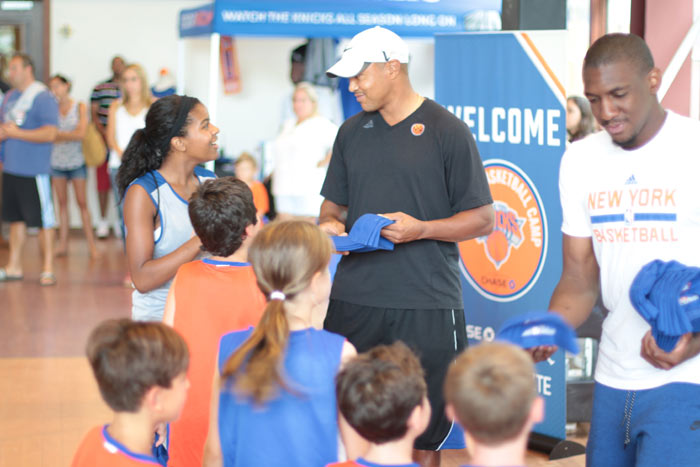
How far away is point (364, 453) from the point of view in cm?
218

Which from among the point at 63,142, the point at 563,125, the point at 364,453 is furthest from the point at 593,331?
the point at 63,142

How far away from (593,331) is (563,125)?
47.4 inches

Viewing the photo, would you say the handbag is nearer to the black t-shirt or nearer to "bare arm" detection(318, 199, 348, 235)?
"bare arm" detection(318, 199, 348, 235)

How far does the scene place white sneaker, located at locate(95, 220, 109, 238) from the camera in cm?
1212

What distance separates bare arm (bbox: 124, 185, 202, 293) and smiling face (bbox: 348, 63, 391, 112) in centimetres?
79

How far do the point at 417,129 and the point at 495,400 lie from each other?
165cm

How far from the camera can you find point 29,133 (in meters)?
8.27

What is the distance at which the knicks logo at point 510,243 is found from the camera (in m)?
4.31

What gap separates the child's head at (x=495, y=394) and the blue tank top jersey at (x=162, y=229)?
171 cm

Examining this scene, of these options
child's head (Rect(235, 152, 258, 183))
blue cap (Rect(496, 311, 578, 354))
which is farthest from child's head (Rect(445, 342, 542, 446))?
child's head (Rect(235, 152, 258, 183))

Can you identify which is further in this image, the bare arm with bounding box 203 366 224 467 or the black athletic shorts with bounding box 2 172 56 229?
the black athletic shorts with bounding box 2 172 56 229

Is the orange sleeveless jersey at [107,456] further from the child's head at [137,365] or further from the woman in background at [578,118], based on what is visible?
the woman in background at [578,118]

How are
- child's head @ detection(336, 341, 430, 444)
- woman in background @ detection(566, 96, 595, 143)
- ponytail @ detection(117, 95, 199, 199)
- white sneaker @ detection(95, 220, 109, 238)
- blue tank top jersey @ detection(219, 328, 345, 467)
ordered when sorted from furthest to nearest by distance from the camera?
white sneaker @ detection(95, 220, 109, 238)
woman in background @ detection(566, 96, 595, 143)
ponytail @ detection(117, 95, 199, 199)
blue tank top jersey @ detection(219, 328, 345, 467)
child's head @ detection(336, 341, 430, 444)

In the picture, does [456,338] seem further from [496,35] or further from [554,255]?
[496,35]
